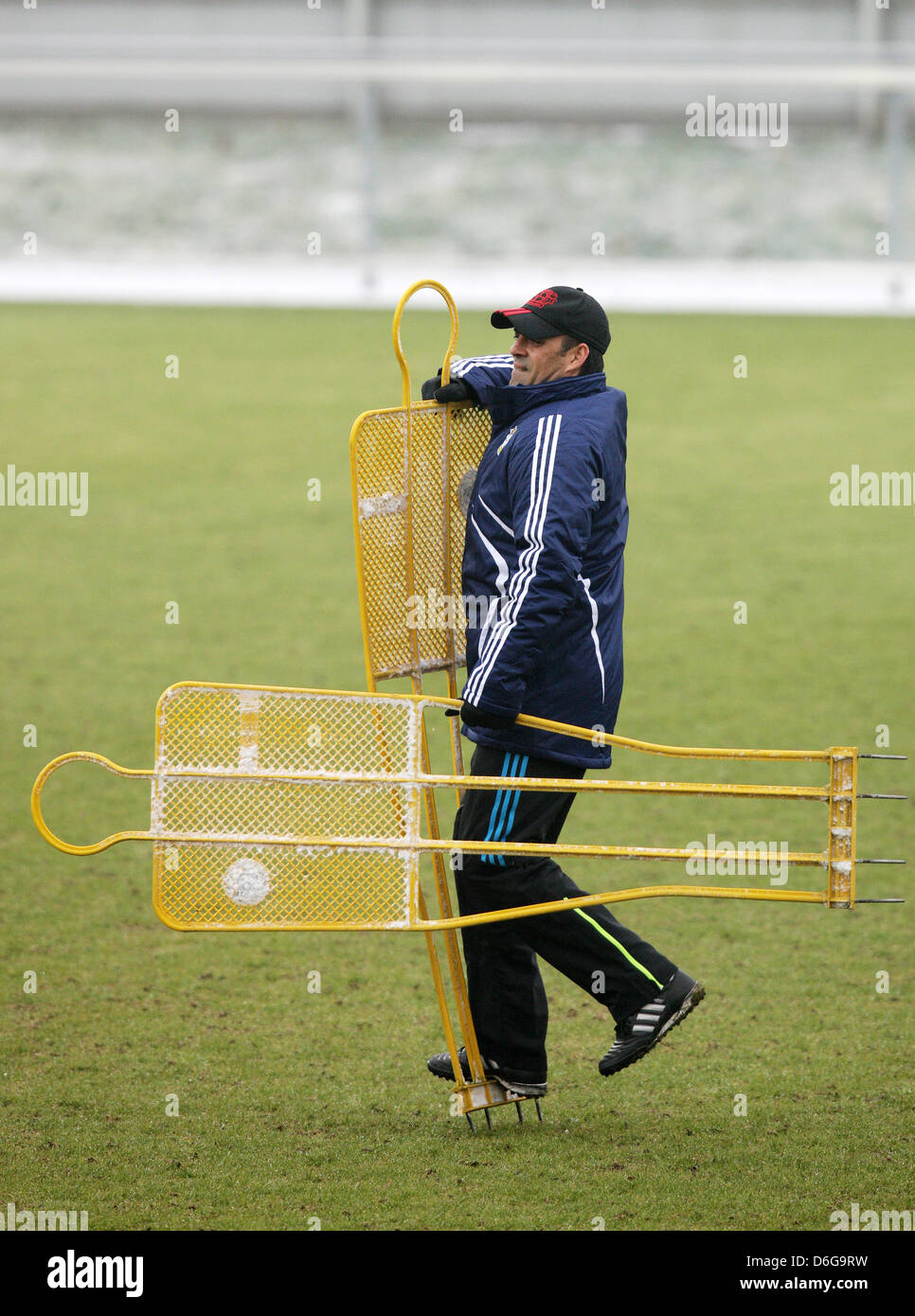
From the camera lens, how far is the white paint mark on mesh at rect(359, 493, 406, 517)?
4112 millimetres

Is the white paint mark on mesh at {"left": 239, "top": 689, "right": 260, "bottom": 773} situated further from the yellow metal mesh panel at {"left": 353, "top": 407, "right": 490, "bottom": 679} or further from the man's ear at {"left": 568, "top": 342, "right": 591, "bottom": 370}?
the man's ear at {"left": 568, "top": 342, "right": 591, "bottom": 370}

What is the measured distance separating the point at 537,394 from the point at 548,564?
45 cm

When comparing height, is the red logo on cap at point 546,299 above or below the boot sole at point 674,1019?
above

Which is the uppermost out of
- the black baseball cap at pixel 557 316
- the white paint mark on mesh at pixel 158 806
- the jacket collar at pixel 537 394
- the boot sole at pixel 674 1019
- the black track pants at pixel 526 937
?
the black baseball cap at pixel 557 316

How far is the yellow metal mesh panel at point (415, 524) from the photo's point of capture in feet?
13.5

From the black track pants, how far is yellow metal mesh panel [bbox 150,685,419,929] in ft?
0.85

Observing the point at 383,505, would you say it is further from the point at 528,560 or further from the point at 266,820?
the point at 266,820

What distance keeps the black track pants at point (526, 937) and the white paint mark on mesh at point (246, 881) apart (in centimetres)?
49

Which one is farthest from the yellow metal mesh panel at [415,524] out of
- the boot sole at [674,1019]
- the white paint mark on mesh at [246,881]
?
the boot sole at [674,1019]

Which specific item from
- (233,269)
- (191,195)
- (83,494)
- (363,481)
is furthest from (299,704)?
(191,195)

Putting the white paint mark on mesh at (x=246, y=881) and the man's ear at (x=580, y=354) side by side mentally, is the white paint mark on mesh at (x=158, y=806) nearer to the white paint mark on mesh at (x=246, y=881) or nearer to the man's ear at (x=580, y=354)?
the white paint mark on mesh at (x=246, y=881)

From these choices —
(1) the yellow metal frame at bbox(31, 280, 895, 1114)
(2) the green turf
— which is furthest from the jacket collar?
(2) the green turf

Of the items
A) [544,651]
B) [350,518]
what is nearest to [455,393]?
[544,651]
